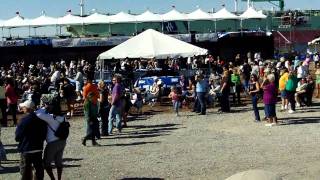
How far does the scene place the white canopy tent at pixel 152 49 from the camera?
75.6ft

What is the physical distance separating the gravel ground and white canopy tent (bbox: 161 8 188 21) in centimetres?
3120

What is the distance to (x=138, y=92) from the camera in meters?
20.8

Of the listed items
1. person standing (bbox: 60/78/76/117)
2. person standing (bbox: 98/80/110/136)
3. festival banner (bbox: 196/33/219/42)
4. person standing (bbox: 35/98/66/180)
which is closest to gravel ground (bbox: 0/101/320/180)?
person standing (bbox: 98/80/110/136)

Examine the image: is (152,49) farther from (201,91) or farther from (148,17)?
(148,17)

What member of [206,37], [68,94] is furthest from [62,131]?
[206,37]

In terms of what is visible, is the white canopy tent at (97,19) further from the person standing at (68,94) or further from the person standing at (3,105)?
the person standing at (3,105)

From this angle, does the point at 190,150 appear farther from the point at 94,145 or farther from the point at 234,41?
the point at 234,41

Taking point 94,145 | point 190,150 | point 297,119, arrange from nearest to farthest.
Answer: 1. point 190,150
2. point 94,145
3. point 297,119

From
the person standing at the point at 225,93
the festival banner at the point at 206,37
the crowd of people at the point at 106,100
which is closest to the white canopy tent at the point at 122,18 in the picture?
the festival banner at the point at 206,37

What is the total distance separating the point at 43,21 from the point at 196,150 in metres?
37.1

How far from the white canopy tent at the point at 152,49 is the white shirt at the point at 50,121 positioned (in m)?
12.9

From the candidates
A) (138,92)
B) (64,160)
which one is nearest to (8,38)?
(138,92)

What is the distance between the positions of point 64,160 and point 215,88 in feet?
31.4

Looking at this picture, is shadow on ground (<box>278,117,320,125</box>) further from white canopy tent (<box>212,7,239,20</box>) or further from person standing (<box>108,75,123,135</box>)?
white canopy tent (<box>212,7,239,20</box>)
